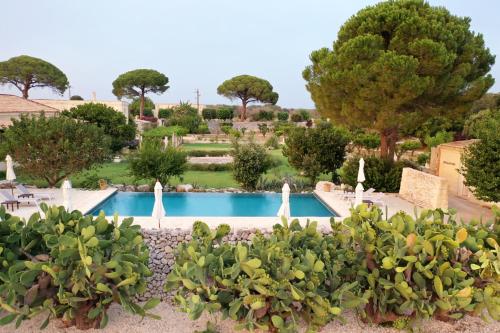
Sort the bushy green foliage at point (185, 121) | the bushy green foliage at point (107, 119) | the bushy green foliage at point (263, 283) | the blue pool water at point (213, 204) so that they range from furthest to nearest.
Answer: the bushy green foliage at point (185, 121) < the bushy green foliage at point (107, 119) < the blue pool water at point (213, 204) < the bushy green foliage at point (263, 283)

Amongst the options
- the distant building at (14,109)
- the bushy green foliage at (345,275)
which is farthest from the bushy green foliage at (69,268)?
the distant building at (14,109)

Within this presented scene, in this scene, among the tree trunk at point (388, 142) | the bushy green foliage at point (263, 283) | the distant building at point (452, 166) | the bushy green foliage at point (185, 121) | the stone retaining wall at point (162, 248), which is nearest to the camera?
the bushy green foliage at point (263, 283)

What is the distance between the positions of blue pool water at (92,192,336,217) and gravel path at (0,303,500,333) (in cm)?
609

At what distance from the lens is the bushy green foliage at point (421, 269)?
221 inches

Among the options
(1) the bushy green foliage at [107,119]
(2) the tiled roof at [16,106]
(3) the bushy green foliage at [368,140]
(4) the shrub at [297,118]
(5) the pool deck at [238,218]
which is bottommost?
(5) the pool deck at [238,218]

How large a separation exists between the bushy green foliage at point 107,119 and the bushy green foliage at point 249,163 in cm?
1280

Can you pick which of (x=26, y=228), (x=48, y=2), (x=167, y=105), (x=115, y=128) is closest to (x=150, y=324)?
(x=26, y=228)

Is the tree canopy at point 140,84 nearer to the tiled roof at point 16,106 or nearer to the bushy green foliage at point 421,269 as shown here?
the tiled roof at point 16,106

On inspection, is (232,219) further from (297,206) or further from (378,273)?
(378,273)

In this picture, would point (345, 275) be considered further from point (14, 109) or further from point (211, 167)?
point (14, 109)

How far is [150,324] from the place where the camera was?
6340 mm

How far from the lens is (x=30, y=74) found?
47000 mm

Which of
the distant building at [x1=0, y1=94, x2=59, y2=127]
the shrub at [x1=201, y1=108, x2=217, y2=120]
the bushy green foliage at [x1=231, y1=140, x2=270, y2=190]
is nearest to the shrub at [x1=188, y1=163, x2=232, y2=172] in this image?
the bushy green foliage at [x1=231, y1=140, x2=270, y2=190]

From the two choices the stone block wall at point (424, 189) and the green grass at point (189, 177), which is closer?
the stone block wall at point (424, 189)
